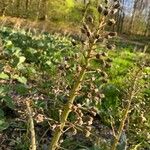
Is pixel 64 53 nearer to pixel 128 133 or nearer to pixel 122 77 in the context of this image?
pixel 122 77

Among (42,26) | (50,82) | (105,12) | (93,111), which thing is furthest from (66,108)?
(42,26)

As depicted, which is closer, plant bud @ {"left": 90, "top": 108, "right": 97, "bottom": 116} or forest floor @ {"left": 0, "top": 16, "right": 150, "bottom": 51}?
plant bud @ {"left": 90, "top": 108, "right": 97, "bottom": 116}

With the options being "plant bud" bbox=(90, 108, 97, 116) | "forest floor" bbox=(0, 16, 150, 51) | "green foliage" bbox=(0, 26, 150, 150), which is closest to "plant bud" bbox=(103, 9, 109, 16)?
"plant bud" bbox=(90, 108, 97, 116)

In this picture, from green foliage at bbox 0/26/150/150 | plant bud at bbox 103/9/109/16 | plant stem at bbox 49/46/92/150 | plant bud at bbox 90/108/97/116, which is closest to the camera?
plant bud at bbox 103/9/109/16

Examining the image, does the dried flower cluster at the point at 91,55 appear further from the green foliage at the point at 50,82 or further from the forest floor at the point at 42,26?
the forest floor at the point at 42,26

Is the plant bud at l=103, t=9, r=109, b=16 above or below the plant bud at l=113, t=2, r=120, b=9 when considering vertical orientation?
below

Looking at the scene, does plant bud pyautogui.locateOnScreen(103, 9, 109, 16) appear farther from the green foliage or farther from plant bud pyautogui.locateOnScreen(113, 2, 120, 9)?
the green foliage

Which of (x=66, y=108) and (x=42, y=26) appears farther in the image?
(x=42, y=26)

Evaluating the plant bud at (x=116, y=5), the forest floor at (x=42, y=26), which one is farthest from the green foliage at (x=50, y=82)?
the forest floor at (x=42, y=26)

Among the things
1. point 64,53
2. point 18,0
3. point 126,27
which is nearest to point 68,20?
point 18,0

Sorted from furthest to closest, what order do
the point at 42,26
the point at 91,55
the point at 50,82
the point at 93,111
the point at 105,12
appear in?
the point at 42,26, the point at 50,82, the point at 93,111, the point at 91,55, the point at 105,12

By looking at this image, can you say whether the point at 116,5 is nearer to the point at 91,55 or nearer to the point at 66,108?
the point at 91,55

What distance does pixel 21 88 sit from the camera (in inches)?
306

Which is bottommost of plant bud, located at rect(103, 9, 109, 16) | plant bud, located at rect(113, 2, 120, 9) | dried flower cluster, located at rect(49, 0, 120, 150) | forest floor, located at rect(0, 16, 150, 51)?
forest floor, located at rect(0, 16, 150, 51)
